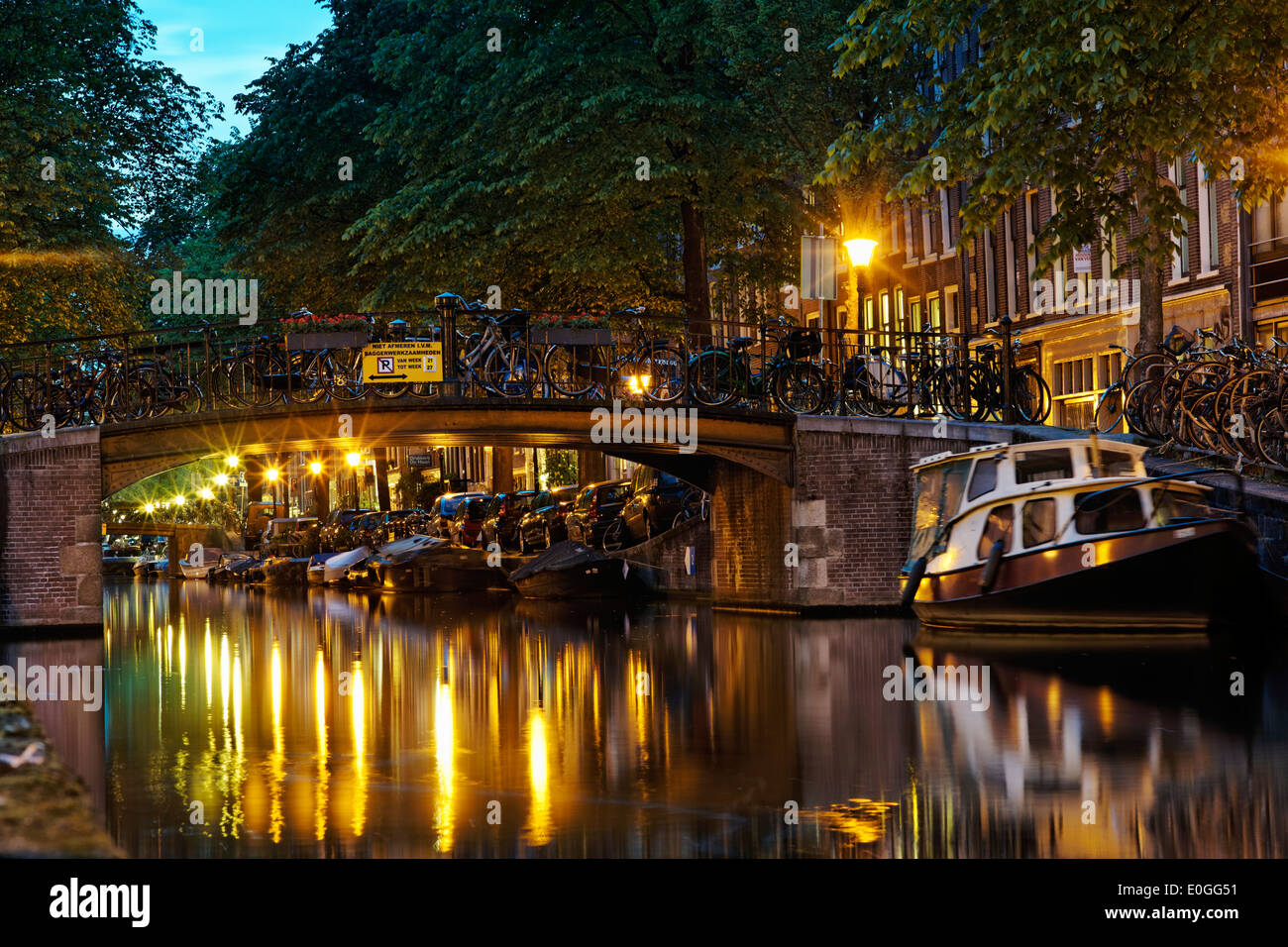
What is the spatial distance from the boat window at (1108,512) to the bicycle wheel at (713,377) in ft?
24.7

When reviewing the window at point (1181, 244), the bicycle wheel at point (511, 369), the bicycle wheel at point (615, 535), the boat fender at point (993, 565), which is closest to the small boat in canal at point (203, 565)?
the bicycle wheel at point (615, 535)

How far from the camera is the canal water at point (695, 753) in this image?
748 centimetres

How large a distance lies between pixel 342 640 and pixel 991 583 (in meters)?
8.43

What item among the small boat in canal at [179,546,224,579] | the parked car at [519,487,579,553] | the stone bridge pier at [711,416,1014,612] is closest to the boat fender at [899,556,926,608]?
the stone bridge pier at [711,416,1014,612]

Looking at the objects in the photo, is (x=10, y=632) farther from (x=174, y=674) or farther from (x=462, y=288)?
(x=462, y=288)

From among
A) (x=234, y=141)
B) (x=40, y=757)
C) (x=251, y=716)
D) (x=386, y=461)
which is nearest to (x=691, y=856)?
(x=40, y=757)

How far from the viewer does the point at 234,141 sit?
39844 mm

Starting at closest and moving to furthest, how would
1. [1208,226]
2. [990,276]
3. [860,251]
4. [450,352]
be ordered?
[860,251]
[450,352]
[1208,226]
[990,276]

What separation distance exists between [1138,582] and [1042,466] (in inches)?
101

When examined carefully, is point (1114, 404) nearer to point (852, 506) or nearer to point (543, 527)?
point (852, 506)

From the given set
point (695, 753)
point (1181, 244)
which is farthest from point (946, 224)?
point (695, 753)

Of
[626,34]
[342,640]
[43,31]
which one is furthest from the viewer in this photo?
[43,31]

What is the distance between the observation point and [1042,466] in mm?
19328

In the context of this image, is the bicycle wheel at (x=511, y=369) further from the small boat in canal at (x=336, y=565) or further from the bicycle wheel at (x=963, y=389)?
the small boat in canal at (x=336, y=565)
